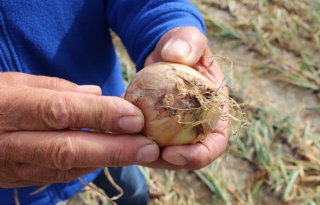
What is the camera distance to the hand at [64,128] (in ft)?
2.88

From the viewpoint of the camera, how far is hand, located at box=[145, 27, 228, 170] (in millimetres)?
971

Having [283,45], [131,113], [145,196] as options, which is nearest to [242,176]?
[145,196]

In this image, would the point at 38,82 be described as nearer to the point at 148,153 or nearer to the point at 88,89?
the point at 88,89

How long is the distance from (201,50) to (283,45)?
1.95m

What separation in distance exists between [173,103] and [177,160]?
127 millimetres

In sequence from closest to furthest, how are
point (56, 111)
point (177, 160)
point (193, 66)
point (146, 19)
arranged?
point (56, 111), point (177, 160), point (193, 66), point (146, 19)

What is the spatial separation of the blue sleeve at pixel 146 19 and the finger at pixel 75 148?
350mm

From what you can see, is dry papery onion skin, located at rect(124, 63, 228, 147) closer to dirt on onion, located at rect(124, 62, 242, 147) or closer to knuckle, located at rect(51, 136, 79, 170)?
dirt on onion, located at rect(124, 62, 242, 147)

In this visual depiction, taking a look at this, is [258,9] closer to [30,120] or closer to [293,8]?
[293,8]

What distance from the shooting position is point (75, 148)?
911 mm

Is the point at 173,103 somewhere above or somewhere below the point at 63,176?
above

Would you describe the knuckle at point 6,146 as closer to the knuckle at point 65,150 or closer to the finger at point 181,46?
the knuckle at point 65,150

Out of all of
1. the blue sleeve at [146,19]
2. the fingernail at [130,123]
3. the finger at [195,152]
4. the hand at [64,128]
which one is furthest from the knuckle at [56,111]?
Answer: the blue sleeve at [146,19]

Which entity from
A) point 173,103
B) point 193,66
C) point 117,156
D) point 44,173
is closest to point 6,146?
point 44,173
